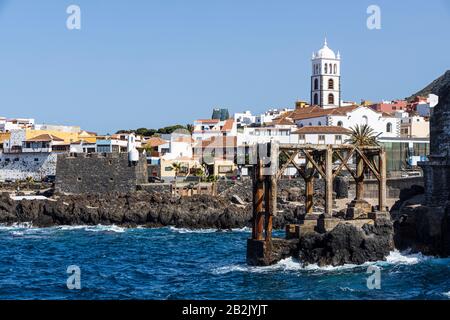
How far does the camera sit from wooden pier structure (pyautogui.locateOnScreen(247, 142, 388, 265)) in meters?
31.1

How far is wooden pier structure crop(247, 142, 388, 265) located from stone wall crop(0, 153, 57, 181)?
2234 inches

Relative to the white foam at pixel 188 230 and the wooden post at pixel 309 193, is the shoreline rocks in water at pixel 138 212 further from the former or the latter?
the wooden post at pixel 309 193

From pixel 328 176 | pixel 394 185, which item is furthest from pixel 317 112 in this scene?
pixel 328 176

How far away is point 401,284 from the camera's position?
28.2 m

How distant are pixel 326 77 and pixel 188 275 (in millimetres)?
94386

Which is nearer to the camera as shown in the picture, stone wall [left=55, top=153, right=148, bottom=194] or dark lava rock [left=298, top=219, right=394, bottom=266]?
dark lava rock [left=298, top=219, right=394, bottom=266]

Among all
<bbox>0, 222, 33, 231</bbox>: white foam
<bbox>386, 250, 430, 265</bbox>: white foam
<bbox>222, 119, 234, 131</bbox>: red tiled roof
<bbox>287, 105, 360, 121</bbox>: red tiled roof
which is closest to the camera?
<bbox>386, 250, 430, 265</bbox>: white foam

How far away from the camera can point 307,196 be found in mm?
35219

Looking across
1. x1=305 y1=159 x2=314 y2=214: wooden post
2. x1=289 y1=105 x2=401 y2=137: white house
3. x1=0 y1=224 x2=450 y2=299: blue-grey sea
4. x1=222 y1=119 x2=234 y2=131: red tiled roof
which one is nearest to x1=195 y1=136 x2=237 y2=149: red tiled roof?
x1=222 y1=119 x2=234 y2=131: red tiled roof

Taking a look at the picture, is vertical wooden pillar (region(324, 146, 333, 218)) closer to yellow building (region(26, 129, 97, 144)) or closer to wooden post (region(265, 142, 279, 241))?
wooden post (region(265, 142, 279, 241))

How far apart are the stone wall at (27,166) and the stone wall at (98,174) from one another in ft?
54.4

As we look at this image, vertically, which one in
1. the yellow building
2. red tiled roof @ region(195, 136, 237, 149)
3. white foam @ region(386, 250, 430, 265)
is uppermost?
the yellow building
